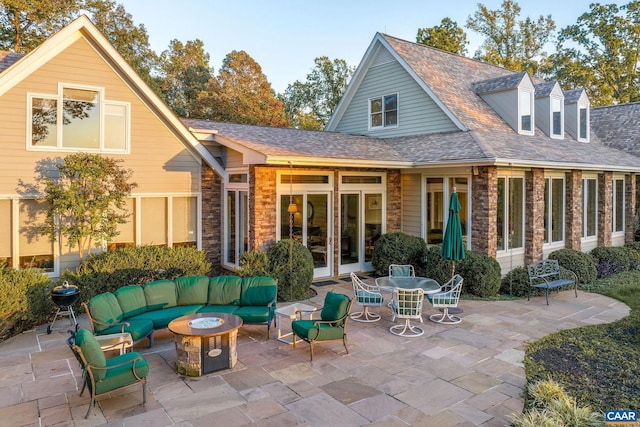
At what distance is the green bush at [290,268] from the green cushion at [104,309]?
12.4ft

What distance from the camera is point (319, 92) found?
38.6m

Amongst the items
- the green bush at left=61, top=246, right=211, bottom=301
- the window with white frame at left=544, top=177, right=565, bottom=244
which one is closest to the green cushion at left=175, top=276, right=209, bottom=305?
the green bush at left=61, top=246, right=211, bottom=301

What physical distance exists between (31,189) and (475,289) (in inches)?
437

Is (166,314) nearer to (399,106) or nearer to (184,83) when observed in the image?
(399,106)

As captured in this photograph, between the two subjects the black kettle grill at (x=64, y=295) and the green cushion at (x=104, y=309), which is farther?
the black kettle grill at (x=64, y=295)

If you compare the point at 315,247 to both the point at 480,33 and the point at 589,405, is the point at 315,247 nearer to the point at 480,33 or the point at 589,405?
the point at 589,405

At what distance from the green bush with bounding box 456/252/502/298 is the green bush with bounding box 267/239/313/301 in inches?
163

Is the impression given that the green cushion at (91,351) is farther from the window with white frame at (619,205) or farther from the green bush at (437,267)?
the window with white frame at (619,205)

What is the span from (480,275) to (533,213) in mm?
3453

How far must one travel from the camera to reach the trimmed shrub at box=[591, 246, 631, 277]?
14672 millimetres

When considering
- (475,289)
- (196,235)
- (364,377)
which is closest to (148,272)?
(196,235)

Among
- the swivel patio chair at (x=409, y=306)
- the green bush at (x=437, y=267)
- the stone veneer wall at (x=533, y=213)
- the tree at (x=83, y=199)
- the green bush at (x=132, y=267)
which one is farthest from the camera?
the stone veneer wall at (x=533, y=213)

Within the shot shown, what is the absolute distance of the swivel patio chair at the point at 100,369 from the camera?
5.29 m

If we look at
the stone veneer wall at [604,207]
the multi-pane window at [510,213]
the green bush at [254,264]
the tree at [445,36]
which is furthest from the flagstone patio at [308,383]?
the tree at [445,36]
